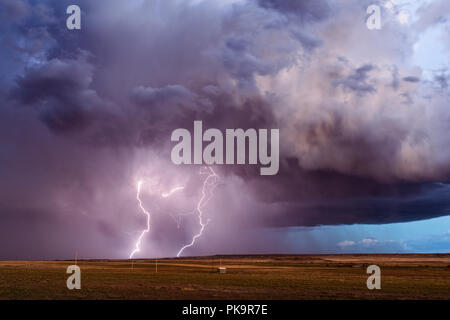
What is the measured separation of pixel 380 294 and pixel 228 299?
46.4ft

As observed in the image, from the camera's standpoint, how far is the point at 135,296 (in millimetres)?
34156

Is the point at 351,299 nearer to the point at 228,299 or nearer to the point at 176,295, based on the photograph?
the point at 228,299
